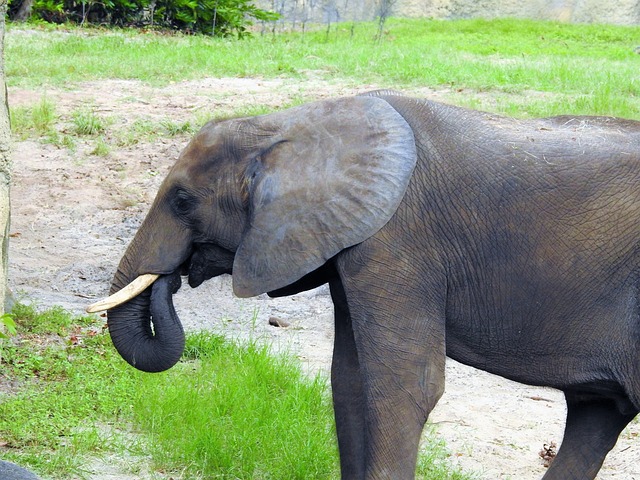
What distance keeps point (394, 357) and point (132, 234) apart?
5269mm

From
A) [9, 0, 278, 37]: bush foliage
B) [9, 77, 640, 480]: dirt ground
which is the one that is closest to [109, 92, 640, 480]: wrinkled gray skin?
[9, 77, 640, 480]: dirt ground

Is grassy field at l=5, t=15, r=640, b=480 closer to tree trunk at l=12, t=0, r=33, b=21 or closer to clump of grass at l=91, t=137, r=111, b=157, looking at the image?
clump of grass at l=91, t=137, r=111, b=157

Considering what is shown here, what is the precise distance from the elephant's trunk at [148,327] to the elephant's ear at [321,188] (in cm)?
37

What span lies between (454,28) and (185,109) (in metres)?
15.3

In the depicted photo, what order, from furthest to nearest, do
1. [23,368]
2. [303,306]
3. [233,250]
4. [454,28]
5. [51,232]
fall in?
[454,28] → [51,232] → [303,306] → [23,368] → [233,250]

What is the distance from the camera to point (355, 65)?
1323 cm

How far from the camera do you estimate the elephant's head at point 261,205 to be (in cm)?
388

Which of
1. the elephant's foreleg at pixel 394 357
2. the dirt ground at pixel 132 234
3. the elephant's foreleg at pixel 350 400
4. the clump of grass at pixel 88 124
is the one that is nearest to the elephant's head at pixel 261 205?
the elephant's foreleg at pixel 394 357

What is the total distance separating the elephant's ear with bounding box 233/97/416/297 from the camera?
385 cm

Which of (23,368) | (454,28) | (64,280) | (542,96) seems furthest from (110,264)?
(454,28)

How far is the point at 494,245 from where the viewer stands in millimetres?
3910

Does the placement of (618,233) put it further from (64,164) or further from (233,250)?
(64,164)

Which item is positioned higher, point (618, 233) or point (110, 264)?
point (618, 233)

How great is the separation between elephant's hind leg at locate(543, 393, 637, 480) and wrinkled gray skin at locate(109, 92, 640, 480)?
38 cm
